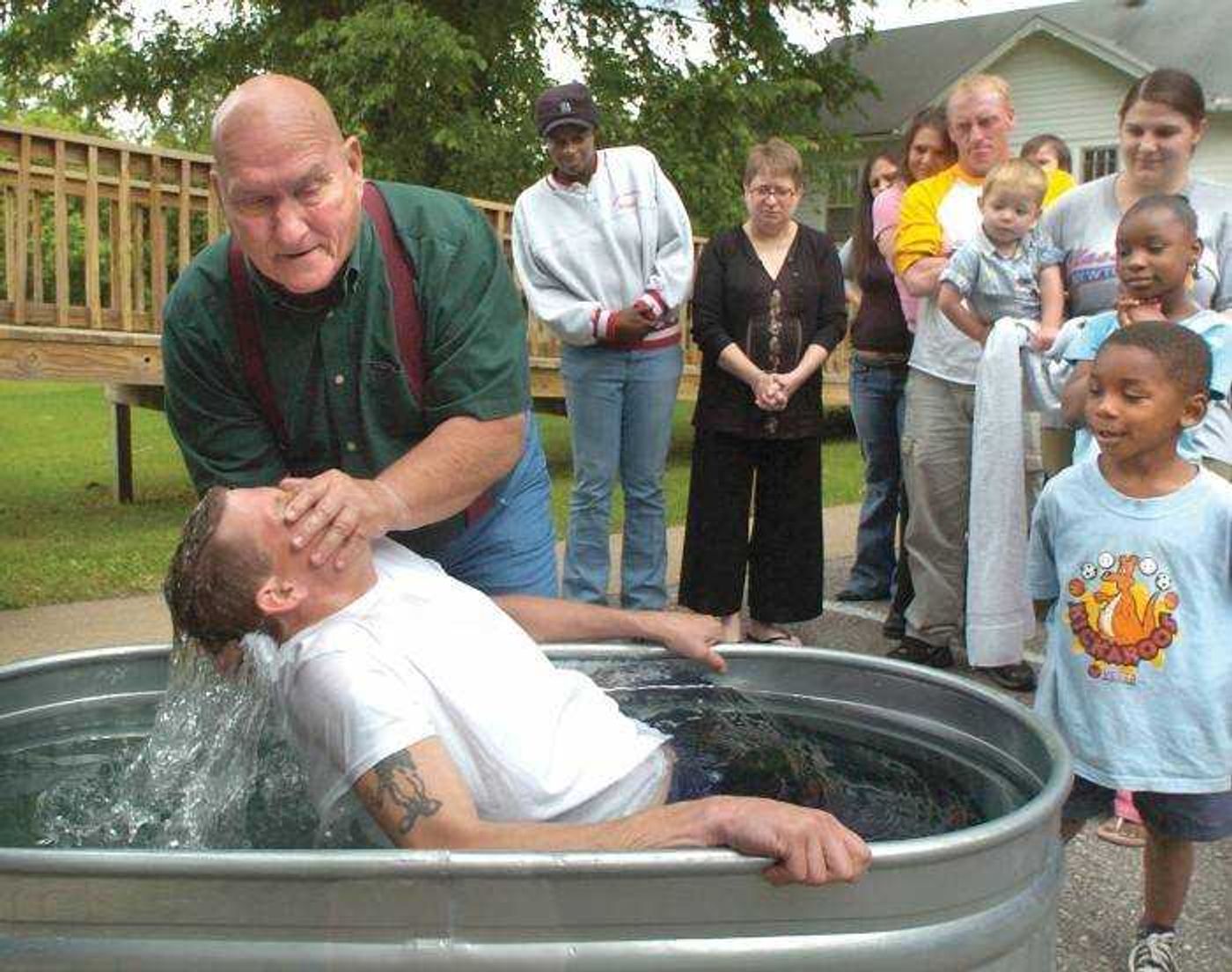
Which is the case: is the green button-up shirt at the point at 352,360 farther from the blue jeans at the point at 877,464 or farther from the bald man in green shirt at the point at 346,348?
the blue jeans at the point at 877,464

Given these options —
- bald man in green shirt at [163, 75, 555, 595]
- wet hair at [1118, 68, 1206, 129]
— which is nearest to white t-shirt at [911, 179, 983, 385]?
wet hair at [1118, 68, 1206, 129]

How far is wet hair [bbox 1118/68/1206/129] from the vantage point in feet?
11.9

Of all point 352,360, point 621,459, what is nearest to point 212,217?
point 621,459

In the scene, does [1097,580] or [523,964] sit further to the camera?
[1097,580]

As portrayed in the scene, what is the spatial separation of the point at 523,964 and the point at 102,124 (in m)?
22.9

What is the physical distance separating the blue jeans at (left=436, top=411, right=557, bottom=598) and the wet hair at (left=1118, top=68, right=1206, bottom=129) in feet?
6.26

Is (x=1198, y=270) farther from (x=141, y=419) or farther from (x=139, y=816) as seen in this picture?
(x=141, y=419)

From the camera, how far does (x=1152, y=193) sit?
146 inches

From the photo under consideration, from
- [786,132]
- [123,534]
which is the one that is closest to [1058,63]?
[786,132]

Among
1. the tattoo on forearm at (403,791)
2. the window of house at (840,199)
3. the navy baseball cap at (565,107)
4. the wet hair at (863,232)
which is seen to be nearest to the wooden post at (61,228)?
the navy baseball cap at (565,107)

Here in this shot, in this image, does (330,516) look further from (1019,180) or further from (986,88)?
(986,88)

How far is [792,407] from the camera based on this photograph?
4832 millimetres

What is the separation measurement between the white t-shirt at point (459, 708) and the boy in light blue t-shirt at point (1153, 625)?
987 millimetres

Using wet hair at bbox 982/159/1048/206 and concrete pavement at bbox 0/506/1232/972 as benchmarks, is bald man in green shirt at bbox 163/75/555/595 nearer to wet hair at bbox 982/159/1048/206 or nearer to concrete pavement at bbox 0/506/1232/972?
concrete pavement at bbox 0/506/1232/972
